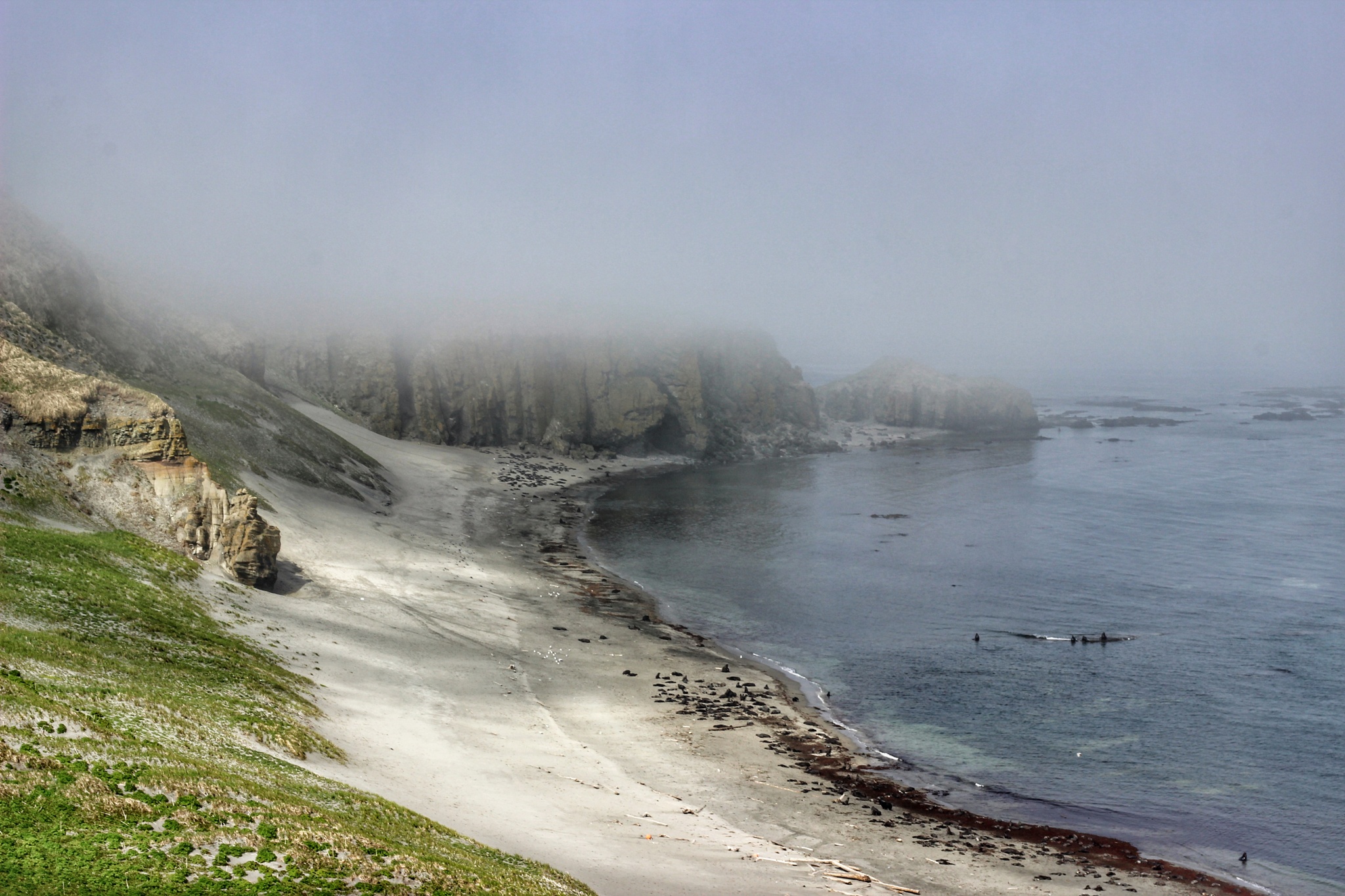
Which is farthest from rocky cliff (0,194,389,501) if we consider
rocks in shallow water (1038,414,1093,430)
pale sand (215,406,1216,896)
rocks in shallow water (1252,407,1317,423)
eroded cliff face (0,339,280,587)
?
rocks in shallow water (1252,407,1317,423)

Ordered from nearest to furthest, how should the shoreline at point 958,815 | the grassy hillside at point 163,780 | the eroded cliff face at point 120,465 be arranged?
the grassy hillside at point 163,780 < the shoreline at point 958,815 < the eroded cliff face at point 120,465

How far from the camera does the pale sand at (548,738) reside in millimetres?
26969

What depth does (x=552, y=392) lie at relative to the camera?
5458 inches

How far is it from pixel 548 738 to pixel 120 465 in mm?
25076

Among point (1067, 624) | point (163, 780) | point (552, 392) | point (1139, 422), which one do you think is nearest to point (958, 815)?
point (163, 780)

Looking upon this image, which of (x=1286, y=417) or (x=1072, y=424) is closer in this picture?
(x=1072, y=424)

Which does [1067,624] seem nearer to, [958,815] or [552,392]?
[958,815]

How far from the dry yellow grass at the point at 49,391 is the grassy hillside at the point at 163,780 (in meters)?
10.3

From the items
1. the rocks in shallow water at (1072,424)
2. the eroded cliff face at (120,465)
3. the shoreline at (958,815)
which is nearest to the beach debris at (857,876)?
the shoreline at (958,815)

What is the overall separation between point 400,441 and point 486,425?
1387 cm

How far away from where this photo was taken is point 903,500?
112 metres

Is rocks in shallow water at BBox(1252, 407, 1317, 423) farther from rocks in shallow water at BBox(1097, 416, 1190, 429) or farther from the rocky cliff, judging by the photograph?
the rocky cliff

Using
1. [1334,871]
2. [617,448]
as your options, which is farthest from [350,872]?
[617,448]

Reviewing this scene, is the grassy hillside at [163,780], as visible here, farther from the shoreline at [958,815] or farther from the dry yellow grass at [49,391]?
the shoreline at [958,815]
